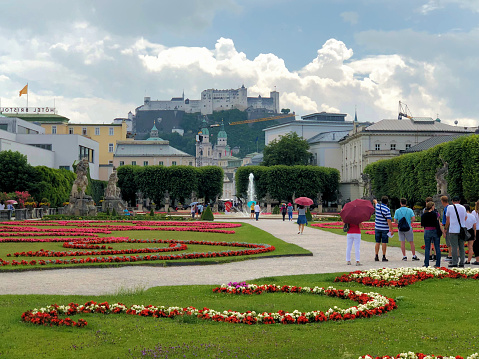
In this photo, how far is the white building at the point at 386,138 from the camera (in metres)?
96.9

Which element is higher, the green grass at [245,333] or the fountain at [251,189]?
the fountain at [251,189]

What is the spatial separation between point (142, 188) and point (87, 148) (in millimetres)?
9789

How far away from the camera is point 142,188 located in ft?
293

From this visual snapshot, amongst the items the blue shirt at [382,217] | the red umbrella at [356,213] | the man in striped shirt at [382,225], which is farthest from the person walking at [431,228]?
the blue shirt at [382,217]

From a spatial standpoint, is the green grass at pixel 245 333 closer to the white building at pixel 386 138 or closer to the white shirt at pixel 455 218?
the white shirt at pixel 455 218

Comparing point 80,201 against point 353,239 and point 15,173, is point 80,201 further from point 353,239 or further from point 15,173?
point 353,239

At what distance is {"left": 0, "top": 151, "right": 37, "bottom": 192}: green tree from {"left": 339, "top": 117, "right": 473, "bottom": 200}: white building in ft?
165

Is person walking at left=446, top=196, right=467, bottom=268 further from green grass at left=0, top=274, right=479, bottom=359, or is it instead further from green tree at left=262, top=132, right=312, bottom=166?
green tree at left=262, top=132, right=312, bottom=166

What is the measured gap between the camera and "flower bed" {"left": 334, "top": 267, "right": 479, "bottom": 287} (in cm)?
1370

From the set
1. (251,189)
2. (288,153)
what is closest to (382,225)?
(251,189)

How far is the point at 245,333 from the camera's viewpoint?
897cm

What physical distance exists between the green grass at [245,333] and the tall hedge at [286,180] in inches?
3198

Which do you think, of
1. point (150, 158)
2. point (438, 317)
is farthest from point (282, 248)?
point (150, 158)

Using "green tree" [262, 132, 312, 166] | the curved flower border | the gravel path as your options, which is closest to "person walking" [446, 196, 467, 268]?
the gravel path
